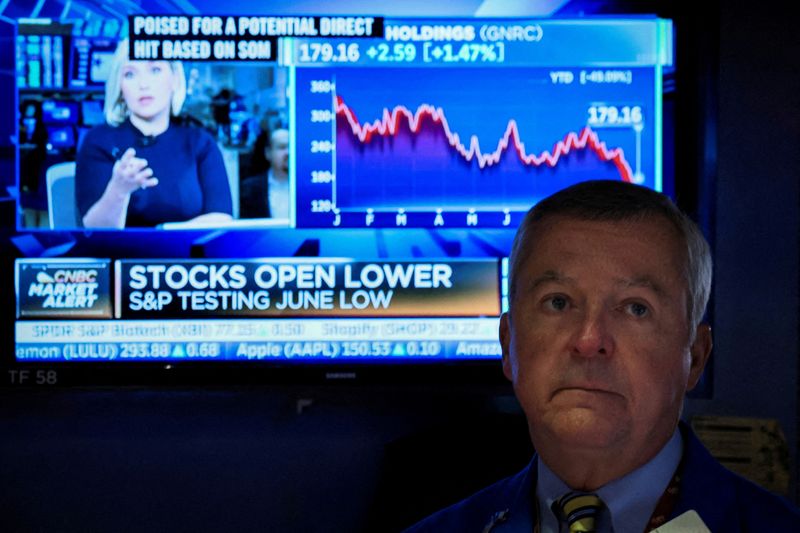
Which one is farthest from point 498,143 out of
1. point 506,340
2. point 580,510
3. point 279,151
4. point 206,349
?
point 580,510

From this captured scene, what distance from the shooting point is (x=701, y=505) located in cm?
129

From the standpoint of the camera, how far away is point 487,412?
2564 millimetres

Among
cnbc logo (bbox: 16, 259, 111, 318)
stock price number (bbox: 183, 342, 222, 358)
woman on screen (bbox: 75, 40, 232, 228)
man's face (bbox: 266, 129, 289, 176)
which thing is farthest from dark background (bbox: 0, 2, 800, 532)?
man's face (bbox: 266, 129, 289, 176)

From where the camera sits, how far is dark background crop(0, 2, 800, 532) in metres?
2.56

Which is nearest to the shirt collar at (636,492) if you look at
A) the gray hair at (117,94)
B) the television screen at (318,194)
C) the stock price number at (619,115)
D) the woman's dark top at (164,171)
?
the television screen at (318,194)

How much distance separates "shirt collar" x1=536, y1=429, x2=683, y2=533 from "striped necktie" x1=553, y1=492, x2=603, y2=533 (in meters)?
0.02

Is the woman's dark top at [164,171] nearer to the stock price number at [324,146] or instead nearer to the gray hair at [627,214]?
the stock price number at [324,146]

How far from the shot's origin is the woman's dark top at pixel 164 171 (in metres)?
2.48

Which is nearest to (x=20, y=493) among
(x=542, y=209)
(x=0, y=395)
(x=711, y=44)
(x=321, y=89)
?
(x=0, y=395)

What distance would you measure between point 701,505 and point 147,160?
1633 millimetres

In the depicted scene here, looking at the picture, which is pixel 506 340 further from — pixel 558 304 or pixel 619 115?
pixel 619 115

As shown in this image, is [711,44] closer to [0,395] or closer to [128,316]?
[128,316]

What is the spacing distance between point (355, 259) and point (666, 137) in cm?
79

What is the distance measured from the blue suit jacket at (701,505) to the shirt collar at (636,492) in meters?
0.03
